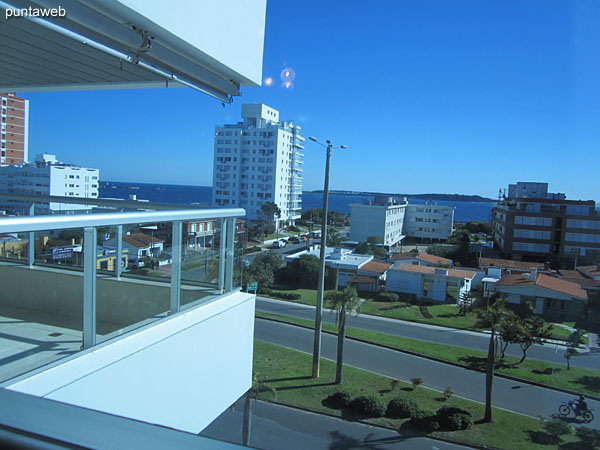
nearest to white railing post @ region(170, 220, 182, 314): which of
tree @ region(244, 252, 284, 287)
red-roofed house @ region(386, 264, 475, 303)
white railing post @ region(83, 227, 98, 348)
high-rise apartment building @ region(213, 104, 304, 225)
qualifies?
white railing post @ region(83, 227, 98, 348)

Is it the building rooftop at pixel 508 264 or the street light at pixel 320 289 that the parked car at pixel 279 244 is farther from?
the street light at pixel 320 289

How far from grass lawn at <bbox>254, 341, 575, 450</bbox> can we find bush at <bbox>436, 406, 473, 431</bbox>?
0.10 metres

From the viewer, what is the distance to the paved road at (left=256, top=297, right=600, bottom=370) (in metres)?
10.7

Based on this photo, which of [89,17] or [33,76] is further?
[33,76]

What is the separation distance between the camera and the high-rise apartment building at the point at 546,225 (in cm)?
975

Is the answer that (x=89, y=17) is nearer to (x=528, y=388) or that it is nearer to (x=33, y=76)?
(x=33, y=76)

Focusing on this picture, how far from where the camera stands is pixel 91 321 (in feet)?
3.91

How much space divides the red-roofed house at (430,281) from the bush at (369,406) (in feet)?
26.6

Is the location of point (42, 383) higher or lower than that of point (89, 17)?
lower

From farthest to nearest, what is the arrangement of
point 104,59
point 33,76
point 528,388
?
point 528,388 → point 33,76 → point 104,59

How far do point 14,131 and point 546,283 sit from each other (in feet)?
36.9

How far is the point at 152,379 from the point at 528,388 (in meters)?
9.40

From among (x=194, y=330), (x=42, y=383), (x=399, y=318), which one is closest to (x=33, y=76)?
(x=194, y=330)

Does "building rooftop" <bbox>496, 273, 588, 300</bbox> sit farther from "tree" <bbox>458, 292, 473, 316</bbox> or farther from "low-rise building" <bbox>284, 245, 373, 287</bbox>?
"low-rise building" <bbox>284, 245, 373, 287</bbox>
